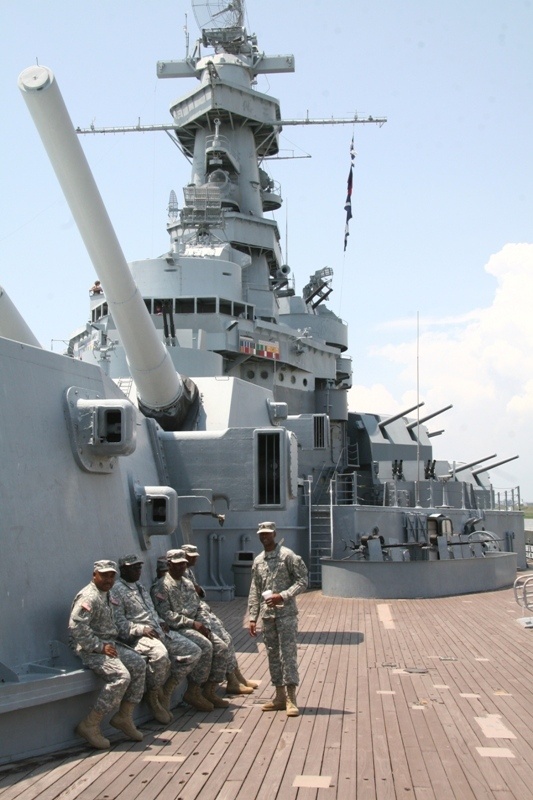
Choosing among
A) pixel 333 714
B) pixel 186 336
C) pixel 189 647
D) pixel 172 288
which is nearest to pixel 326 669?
pixel 333 714

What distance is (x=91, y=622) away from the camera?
4695mm

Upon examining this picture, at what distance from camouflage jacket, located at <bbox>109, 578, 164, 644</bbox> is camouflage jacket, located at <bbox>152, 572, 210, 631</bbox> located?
0.62ft

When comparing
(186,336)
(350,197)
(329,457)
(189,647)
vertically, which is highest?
(350,197)

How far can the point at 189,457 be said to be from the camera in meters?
8.76

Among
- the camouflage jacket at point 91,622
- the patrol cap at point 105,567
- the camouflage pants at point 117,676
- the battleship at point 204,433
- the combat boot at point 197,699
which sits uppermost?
the battleship at point 204,433

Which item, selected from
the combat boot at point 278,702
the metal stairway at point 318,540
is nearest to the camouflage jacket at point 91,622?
the combat boot at point 278,702

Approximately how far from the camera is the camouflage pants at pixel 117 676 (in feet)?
14.9

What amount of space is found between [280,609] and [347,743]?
3.16 feet

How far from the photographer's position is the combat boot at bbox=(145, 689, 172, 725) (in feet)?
16.5

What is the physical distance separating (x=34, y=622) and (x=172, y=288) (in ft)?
43.7

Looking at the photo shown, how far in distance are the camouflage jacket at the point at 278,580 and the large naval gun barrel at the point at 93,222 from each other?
2727 millimetres

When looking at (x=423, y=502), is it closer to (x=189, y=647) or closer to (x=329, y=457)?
(x=329, y=457)

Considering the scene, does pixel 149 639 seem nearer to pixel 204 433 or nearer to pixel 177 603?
pixel 177 603

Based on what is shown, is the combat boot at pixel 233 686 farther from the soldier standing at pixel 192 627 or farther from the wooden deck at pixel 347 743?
the soldier standing at pixel 192 627
